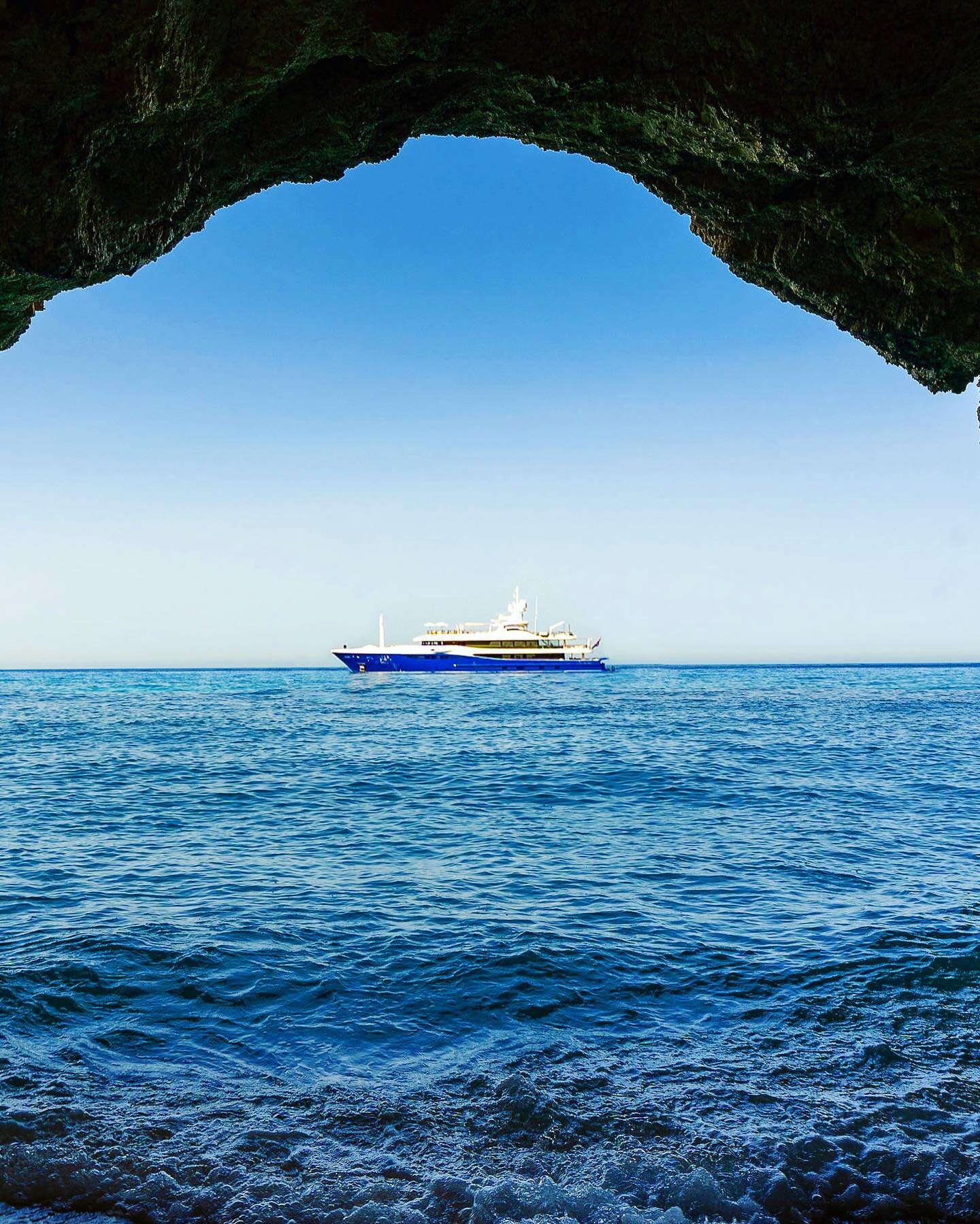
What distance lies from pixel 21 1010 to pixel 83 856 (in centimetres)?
480

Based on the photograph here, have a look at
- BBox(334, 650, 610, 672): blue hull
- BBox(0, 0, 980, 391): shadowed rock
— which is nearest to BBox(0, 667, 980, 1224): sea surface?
BBox(0, 0, 980, 391): shadowed rock

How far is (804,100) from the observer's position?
3.49m

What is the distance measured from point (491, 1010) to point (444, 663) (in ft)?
A: 222

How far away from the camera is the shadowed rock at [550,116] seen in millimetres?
3107

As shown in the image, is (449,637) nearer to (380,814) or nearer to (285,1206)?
(380,814)

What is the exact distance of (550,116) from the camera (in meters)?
4.36

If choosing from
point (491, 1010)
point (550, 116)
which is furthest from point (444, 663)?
point (550, 116)

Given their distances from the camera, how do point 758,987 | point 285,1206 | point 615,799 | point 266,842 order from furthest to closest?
point 615,799 < point 266,842 < point 758,987 < point 285,1206

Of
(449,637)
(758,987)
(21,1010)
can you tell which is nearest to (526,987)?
(758,987)

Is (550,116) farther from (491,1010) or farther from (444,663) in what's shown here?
(444,663)

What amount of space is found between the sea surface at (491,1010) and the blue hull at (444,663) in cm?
5855

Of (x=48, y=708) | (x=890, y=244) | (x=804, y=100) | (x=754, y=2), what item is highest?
(x=754, y=2)

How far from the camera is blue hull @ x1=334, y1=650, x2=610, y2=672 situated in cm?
7188

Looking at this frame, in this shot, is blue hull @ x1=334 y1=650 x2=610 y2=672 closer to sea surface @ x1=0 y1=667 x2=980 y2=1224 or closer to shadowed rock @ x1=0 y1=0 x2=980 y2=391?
sea surface @ x1=0 y1=667 x2=980 y2=1224
